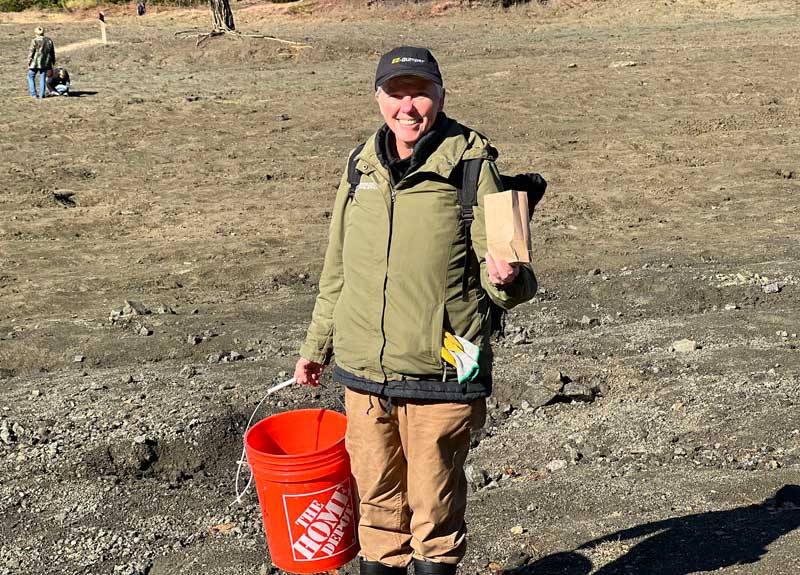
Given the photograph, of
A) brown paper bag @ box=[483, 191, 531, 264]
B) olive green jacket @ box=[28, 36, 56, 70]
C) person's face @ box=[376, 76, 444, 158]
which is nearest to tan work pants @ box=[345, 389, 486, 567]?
brown paper bag @ box=[483, 191, 531, 264]

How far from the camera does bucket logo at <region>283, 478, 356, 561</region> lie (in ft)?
12.1

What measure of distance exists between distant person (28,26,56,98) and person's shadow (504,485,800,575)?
46.5 feet

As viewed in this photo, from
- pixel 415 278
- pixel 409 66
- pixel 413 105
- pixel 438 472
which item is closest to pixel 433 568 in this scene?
pixel 438 472

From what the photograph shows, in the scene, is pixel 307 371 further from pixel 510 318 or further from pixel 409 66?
pixel 510 318

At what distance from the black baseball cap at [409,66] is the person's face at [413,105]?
0.10 ft

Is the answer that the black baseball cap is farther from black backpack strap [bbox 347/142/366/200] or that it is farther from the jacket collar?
black backpack strap [bbox 347/142/366/200]

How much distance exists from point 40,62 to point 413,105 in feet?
47.4

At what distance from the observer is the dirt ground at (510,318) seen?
464 centimetres

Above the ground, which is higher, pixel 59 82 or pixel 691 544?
pixel 59 82

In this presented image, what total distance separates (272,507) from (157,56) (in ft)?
60.9

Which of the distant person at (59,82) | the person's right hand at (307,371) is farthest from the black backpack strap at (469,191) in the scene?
the distant person at (59,82)

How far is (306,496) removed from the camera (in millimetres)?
3676

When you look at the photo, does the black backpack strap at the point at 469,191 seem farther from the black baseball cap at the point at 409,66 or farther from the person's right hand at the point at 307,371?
the person's right hand at the point at 307,371

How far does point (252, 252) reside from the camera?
985 centimetres
